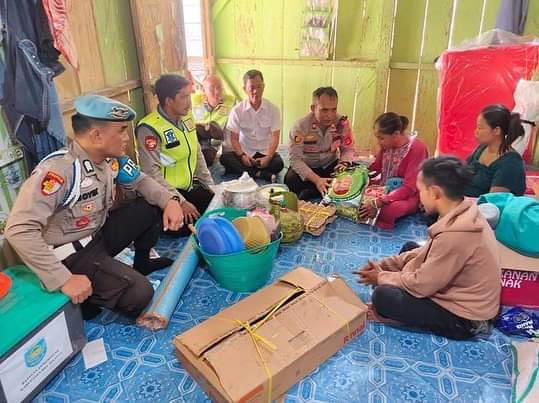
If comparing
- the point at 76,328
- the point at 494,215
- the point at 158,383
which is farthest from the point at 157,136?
the point at 494,215

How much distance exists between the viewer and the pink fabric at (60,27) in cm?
170

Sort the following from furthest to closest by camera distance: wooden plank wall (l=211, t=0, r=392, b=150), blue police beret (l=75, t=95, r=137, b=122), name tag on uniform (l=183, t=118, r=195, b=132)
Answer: wooden plank wall (l=211, t=0, r=392, b=150), name tag on uniform (l=183, t=118, r=195, b=132), blue police beret (l=75, t=95, r=137, b=122)

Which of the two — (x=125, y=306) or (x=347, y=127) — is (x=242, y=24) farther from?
(x=125, y=306)

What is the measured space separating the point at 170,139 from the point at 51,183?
3.06 ft

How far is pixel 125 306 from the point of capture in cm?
172

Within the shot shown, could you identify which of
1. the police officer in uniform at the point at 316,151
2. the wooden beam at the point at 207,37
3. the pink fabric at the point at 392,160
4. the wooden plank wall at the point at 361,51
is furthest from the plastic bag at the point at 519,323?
the wooden beam at the point at 207,37

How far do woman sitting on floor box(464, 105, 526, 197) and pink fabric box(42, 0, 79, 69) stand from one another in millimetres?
2120

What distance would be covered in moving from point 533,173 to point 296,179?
1866 millimetres

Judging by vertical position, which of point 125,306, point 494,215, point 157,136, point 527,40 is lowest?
point 125,306

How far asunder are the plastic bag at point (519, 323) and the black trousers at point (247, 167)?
2.08m

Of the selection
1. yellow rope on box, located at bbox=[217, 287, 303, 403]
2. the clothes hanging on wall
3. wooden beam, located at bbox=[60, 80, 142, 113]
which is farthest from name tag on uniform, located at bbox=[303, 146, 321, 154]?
the clothes hanging on wall

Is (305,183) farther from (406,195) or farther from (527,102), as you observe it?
(527,102)

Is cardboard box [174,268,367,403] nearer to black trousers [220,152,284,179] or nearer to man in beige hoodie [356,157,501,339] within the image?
man in beige hoodie [356,157,501,339]

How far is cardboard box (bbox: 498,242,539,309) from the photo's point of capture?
176 centimetres
